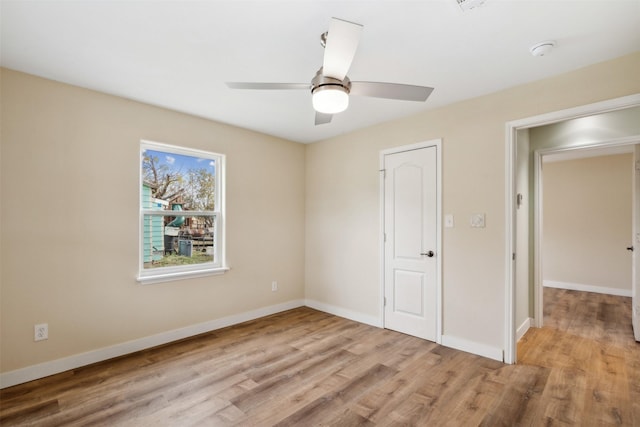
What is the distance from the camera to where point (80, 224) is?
8.96 ft

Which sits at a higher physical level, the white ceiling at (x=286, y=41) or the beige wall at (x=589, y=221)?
the white ceiling at (x=286, y=41)

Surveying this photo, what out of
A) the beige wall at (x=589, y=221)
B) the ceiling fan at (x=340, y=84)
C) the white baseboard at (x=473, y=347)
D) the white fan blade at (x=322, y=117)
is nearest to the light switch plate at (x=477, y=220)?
the white baseboard at (x=473, y=347)

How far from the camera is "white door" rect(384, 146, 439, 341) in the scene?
334cm

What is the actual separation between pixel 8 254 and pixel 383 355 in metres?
3.30

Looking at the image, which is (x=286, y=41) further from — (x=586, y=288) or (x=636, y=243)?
(x=586, y=288)

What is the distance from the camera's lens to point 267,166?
4270 millimetres

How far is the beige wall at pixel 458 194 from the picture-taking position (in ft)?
8.51

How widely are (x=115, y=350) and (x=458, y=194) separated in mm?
3700

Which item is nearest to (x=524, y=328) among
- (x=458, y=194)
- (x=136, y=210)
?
(x=458, y=194)

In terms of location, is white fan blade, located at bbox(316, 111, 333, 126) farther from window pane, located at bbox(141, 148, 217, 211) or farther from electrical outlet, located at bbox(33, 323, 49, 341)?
electrical outlet, located at bbox(33, 323, 49, 341)

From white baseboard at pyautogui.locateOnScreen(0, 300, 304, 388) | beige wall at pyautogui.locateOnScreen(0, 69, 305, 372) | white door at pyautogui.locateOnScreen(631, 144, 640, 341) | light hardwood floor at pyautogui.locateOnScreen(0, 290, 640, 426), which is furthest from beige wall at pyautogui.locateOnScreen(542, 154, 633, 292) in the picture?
beige wall at pyautogui.locateOnScreen(0, 69, 305, 372)

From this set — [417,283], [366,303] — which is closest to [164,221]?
[366,303]

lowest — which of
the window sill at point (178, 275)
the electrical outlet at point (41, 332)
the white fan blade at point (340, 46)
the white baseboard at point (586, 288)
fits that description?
the white baseboard at point (586, 288)

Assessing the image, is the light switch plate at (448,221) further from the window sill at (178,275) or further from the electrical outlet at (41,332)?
the electrical outlet at (41,332)
